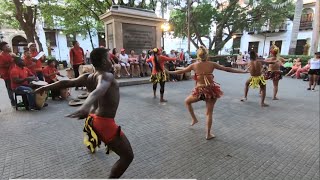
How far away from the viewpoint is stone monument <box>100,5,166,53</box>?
10773mm

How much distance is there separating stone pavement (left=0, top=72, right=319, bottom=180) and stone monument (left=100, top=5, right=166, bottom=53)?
17.6 feet

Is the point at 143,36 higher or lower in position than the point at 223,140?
higher

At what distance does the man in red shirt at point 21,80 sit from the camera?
19.1ft

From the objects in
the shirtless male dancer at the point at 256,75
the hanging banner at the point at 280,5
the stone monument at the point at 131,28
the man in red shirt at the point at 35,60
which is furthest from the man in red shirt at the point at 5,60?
the hanging banner at the point at 280,5

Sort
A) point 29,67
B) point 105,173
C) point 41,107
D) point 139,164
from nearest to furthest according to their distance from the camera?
point 105,173
point 139,164
point 41,107
point 29,67

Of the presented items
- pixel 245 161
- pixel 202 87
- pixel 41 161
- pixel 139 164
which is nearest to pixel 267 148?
pixel 245 161

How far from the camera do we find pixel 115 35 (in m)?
10.8

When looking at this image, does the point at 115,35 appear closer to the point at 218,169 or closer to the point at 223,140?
the point at 223,140

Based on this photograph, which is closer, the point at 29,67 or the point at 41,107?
the point at 41,107

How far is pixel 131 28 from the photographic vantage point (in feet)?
36.9

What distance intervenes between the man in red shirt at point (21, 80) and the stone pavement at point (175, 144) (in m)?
0.43

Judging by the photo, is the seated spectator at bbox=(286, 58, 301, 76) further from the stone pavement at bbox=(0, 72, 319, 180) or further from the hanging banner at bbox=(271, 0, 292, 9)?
the hanging banner at bbox=(271, 0, 292, 9)

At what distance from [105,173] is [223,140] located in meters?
2.30

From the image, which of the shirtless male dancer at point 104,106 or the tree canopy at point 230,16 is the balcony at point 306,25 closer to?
the tree canopy at point 230,16
